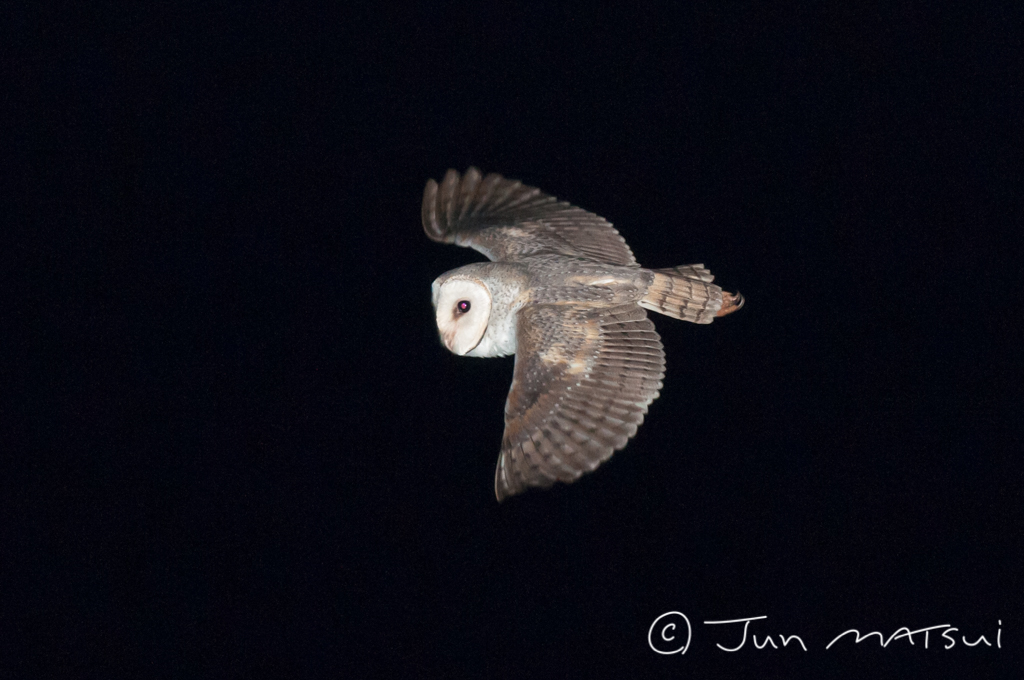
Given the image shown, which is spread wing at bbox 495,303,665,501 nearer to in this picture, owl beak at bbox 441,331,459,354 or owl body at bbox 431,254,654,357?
owl body at bbox 431,254,654,357

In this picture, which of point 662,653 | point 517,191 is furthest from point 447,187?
point 662,653

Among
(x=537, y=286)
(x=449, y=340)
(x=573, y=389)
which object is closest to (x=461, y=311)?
(x=449, y=340)

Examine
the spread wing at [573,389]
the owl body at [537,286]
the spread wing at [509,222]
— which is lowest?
the spread wing at [573,389]

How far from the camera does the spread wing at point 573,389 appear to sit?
3574 mm

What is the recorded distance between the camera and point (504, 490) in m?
3.57

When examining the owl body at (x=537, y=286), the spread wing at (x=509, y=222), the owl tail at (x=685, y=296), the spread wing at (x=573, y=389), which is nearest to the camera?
the spread wing at (x=573, y=389)

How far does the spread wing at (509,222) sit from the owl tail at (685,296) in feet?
1.21

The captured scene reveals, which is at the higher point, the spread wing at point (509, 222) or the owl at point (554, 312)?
the spread wing at point (509, 222)

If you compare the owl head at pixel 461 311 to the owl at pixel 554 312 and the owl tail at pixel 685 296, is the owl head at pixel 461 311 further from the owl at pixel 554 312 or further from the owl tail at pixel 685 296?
the owl tail at pixel 685 296

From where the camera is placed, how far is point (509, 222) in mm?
4629

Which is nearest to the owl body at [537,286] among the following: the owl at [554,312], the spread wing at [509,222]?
the owl at [554,312]

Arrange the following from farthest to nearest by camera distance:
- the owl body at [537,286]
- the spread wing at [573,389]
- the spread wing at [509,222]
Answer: the spread wing at [509,222], the owl body at [537,286], the spread wing at [573,389]

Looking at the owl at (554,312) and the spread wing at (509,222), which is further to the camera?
the spread wing at (509,222)

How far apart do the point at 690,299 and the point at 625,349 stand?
0.50 metres
